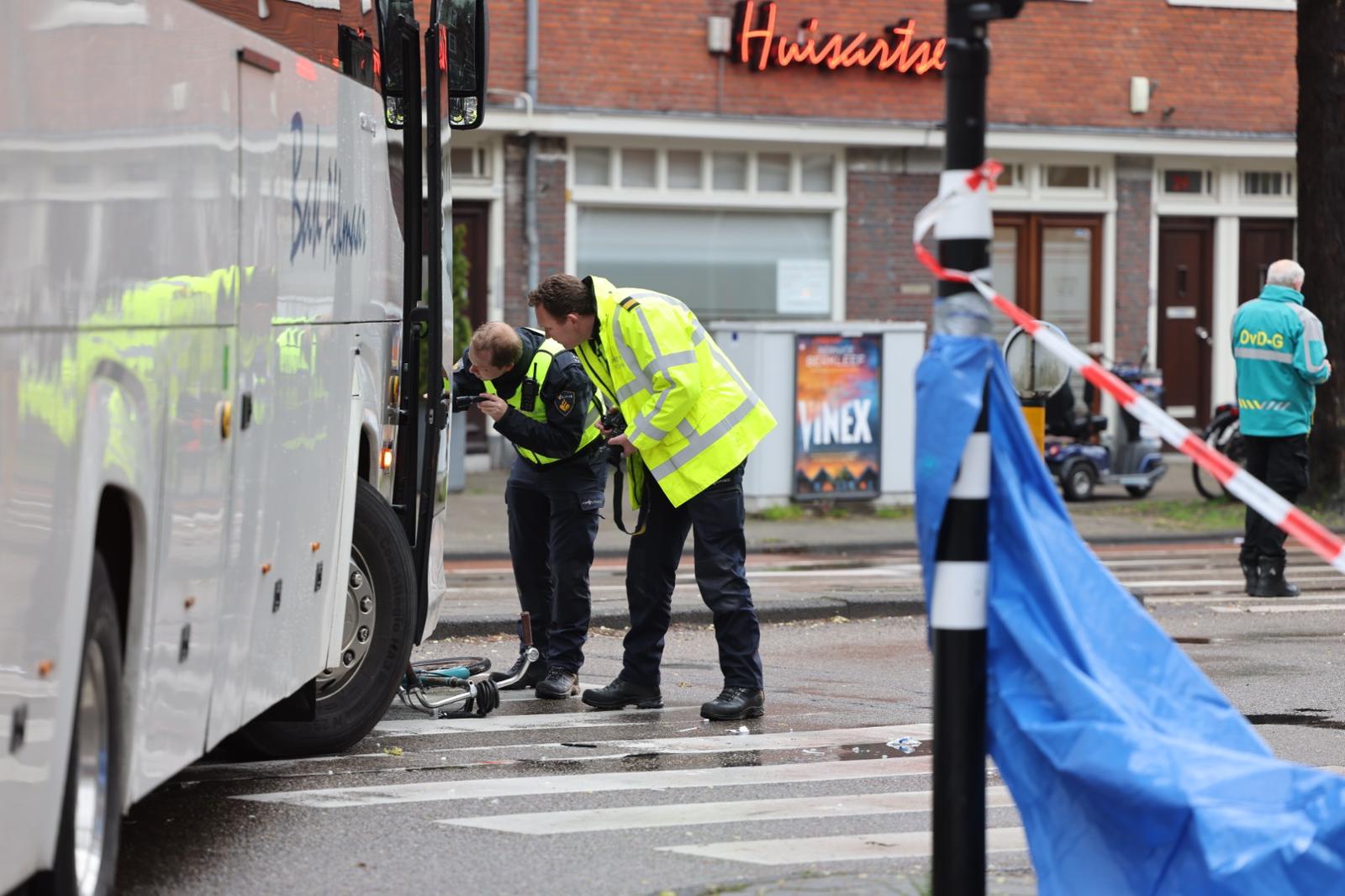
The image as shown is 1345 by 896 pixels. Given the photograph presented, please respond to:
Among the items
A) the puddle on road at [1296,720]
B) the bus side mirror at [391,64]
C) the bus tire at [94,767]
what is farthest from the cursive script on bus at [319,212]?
the puddle on road at [1296,720]

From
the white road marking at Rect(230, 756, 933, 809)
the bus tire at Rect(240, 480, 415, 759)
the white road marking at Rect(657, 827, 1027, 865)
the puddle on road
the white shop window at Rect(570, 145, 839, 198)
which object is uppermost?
the white shop window at Rect(570, 145, 839, 198)

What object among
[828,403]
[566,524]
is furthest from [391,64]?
[828,403]

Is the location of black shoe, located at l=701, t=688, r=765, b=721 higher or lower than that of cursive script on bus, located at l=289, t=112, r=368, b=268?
lower

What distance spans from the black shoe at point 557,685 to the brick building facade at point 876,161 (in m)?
13.8

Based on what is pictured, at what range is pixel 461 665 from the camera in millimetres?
9219

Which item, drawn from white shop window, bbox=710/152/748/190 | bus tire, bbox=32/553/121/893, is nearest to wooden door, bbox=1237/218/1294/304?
white shop window, bbox=710/152/748/190

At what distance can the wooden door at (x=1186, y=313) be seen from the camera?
2620 centimetres

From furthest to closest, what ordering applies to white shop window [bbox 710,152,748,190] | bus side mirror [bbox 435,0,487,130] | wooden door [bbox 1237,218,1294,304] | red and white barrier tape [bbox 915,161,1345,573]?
wooden door [bbox 1237,218,1294,304] → white shop window [bbox 710,152,748,190] → bus side mirror [bbox 435,0,487,130] → red and white barrier tape [bbox 915,161,1345,573]

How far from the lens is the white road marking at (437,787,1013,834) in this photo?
643cm

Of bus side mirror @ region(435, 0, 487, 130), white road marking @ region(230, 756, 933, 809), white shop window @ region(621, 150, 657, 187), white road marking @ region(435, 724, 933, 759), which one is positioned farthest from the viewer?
white shop window @ region(621, 150, 657, 187)

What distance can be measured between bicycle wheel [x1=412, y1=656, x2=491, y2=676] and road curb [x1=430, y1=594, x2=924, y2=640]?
65.9 inches

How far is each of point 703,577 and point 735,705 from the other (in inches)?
21.4

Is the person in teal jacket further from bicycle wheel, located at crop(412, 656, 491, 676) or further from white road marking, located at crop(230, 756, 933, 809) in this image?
white road marking, located at crop(230, 756, 933, 809)

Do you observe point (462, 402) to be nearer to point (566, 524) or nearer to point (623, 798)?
point (566, 524)
